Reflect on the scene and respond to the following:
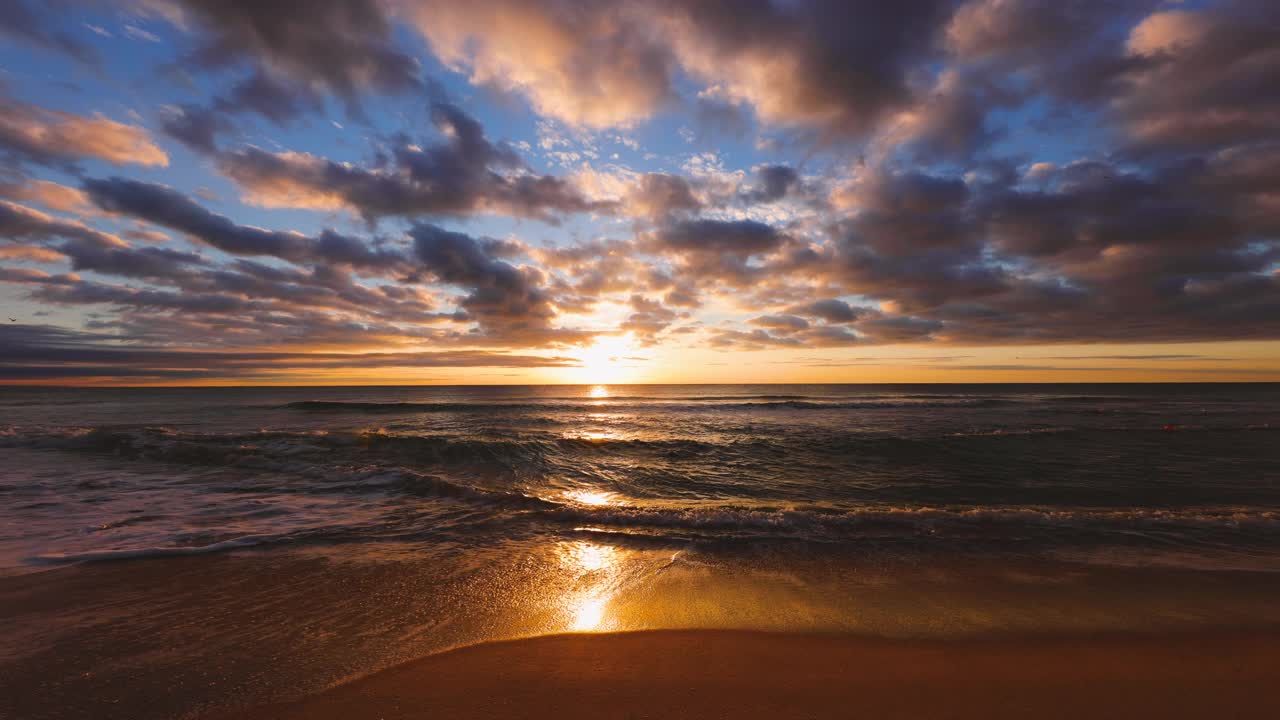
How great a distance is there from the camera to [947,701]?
3.30 metres

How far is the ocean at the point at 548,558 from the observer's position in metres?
4.06

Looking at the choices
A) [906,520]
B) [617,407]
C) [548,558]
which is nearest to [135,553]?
[548,558]

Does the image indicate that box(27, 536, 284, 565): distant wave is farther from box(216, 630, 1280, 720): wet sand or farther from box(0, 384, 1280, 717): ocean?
box(216, 630, 1280, 720): wet sand

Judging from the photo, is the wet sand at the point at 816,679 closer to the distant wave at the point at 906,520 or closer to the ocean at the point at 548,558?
the ocean at the point at 548,558

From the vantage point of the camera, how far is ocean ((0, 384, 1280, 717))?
Answer: 13.3ft

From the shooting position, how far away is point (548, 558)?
6469 millimetres

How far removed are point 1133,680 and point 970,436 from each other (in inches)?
811

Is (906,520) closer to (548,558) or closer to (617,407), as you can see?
(548,558)

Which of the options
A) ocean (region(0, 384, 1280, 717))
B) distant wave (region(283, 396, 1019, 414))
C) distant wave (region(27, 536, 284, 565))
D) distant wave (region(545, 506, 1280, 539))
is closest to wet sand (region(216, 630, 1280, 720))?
ocean (region(0, 384, 1280, 717))

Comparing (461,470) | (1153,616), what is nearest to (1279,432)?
(1153,616)

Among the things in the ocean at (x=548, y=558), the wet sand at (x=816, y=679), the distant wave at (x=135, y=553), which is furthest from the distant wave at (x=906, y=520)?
the distant wave at (x=135, y=553)

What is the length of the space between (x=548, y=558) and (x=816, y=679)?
392 cm

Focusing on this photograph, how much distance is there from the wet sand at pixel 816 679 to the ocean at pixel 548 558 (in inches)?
12.1

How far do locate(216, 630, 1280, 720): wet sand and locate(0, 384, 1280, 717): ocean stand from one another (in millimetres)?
308
